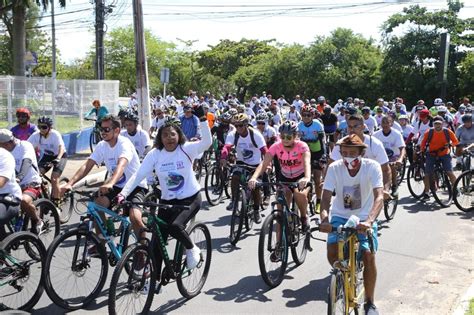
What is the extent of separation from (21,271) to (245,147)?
4.85 metres

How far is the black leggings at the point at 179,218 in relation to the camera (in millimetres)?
5633

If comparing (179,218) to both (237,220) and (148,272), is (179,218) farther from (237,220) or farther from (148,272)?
(237,220)

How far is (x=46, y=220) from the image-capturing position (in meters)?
8.18

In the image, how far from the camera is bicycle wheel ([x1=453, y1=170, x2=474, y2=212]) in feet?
35.9

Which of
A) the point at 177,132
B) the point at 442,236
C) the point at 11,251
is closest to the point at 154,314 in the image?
the point at 11,251

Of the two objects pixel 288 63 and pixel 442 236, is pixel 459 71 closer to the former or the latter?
pixel 288 63

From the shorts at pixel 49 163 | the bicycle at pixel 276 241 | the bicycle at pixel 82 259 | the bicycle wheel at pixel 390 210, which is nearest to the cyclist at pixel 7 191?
the bicycle at pixel 82 259

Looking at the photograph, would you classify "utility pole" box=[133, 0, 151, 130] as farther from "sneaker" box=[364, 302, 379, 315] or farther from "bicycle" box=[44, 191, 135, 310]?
"sneaker" box=[364, 302, 379, 315]

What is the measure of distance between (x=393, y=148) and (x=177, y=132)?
5.93 m

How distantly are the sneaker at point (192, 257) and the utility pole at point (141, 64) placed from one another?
12140 mm

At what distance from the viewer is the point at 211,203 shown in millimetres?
11258

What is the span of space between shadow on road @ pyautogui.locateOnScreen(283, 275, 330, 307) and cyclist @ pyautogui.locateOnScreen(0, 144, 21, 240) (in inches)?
124

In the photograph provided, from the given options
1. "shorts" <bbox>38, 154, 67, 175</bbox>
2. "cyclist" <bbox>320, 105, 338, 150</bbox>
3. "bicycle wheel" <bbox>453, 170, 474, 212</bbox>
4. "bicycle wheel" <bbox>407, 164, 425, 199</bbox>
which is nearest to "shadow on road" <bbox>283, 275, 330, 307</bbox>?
"shorts" <bbox>38, 154, 67, 175</bbox>

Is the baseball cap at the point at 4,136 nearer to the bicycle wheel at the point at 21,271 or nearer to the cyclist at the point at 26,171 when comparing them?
the cyclist at the point at 26,171
